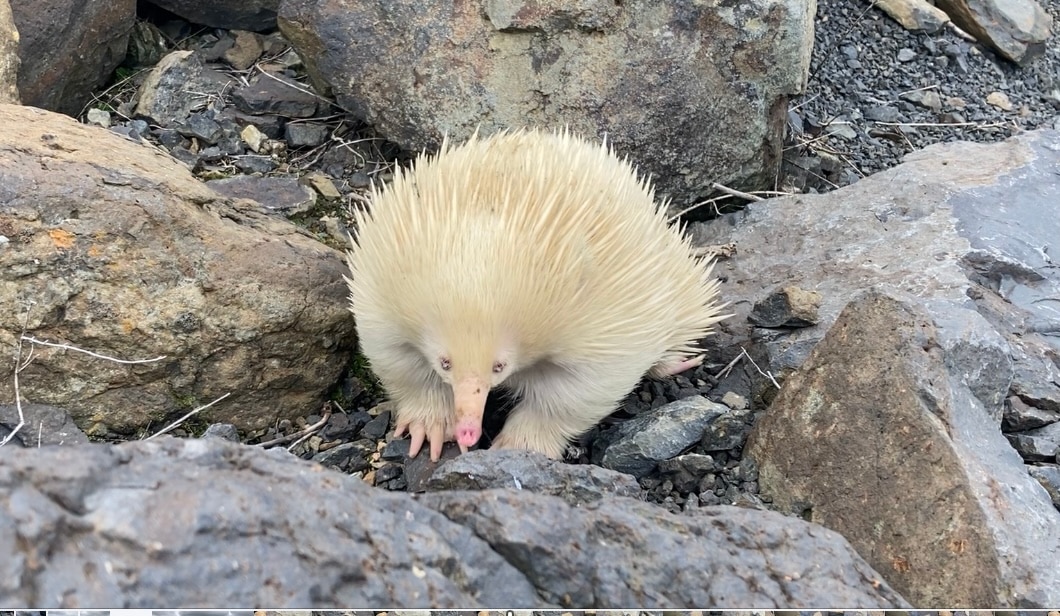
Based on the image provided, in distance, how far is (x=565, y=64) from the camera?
10.2 ft

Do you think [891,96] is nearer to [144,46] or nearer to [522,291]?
[522,291]

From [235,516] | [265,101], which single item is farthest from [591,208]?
[265,101]

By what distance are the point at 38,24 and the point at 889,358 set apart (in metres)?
→ 2.70

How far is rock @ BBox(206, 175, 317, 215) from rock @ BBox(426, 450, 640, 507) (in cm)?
149

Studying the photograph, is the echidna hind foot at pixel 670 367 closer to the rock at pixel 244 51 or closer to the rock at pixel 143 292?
the rock at pixel 143 292

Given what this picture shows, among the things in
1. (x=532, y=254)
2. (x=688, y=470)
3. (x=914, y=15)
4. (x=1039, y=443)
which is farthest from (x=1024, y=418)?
(x=914, y=15)

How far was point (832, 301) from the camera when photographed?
8.84 feet

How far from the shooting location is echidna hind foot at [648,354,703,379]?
267 cm

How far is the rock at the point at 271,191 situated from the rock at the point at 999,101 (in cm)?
307

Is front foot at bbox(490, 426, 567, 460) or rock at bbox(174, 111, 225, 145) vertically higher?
rock at bbox(174, 111, 225, 145)

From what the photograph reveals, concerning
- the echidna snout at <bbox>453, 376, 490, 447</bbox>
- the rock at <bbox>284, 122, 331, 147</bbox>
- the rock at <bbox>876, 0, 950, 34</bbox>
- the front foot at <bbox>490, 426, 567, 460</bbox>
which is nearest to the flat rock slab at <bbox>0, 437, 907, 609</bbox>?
the echidna snout at <bbox>453, 376, 490, 447</bbox>

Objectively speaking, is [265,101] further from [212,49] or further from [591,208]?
[591,208]

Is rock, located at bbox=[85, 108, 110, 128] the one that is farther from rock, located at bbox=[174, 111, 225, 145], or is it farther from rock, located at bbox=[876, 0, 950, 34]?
rock, located at bbox=[876, 0, 950, 34]

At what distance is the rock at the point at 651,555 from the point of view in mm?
1337
